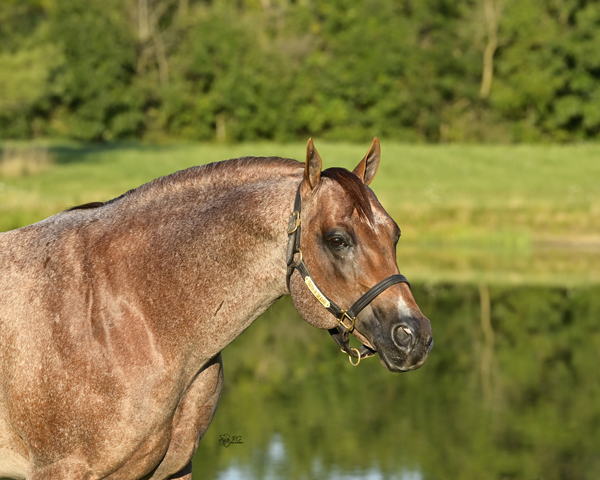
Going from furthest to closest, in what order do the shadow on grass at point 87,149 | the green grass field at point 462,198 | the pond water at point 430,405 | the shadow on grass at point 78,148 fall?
A: the shadow on grass at point 87,149, the shadow on grass at point 78,148, the green grass field at point 462,198, the pond water at point 430,405

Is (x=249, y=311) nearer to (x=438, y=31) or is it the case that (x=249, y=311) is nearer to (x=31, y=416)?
(x=31, y=416)

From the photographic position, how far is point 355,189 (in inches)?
126

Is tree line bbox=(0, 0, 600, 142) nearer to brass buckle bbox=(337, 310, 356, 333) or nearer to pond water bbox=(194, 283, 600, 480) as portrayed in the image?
pond water bbox=(194, 283, 600, 480)

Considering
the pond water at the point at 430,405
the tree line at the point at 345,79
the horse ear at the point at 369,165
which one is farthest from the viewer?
the tree line at the point at 345,79

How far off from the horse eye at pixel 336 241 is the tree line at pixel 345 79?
45.6 meters

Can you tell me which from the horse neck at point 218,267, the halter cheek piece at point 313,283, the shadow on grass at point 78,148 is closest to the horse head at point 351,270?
the halter cheek piece at point 313,283

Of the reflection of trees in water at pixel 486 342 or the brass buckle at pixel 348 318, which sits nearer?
the brass buckle at pixel 348 318

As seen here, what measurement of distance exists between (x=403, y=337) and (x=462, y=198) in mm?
21184

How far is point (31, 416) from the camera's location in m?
3.39

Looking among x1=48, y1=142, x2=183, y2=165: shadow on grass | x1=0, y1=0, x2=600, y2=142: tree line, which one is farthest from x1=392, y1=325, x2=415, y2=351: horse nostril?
x1=0, y1=0, x2=600, y2=142: tree line

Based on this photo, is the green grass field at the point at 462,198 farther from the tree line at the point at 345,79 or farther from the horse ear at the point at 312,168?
the horse ear at the point at 312,168

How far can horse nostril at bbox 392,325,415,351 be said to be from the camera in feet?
10.1

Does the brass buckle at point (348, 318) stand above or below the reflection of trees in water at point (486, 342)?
above

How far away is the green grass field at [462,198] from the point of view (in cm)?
1878
